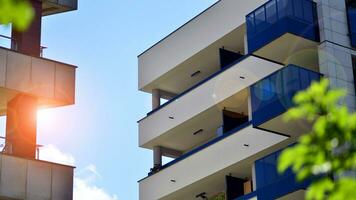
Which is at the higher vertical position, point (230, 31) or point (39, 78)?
point (230, 31)

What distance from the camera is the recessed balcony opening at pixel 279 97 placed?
33281 millimetres

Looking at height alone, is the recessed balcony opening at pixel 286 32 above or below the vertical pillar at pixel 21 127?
above

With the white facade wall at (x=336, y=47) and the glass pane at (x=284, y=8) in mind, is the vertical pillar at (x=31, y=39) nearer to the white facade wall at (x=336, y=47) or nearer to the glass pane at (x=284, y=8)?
the glass pane at (x=284, y=8)

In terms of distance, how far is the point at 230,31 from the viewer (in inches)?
1629

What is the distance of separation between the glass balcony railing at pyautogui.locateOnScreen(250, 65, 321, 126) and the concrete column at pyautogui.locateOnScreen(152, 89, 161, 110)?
40.6 feet

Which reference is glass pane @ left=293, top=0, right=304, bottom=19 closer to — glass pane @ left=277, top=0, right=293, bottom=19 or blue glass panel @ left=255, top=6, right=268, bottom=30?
glass pane @ left=277, top=0, right=293, bottom=19

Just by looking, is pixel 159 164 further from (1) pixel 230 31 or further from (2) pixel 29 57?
(2) pixel 29 57

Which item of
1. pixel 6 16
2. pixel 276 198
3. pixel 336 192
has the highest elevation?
pixel 276 198

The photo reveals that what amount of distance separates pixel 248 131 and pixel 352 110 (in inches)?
214

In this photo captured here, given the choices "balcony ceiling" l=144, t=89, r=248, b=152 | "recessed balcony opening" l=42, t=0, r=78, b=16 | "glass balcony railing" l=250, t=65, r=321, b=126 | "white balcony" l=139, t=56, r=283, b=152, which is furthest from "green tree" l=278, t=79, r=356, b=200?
"balcony ceiling" l=144, t=89, r=248, b=152

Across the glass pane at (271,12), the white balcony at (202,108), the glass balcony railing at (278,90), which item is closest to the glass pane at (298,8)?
the glass pane at (271,12)

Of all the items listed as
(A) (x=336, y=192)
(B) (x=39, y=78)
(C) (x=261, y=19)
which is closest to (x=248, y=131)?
(C) (x=261, y=19)

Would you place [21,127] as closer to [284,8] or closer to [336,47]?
[284,8]

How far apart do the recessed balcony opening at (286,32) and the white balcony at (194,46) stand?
3786mm
